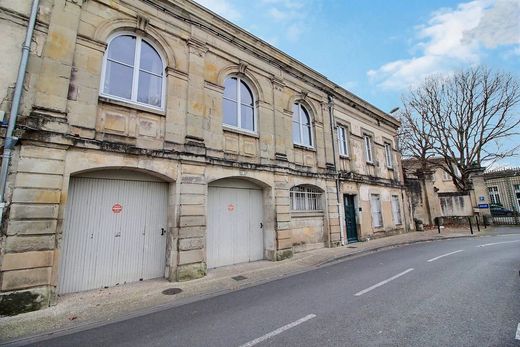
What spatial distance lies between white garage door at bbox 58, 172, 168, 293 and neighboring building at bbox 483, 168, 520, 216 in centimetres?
3401

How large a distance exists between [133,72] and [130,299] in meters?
5.73

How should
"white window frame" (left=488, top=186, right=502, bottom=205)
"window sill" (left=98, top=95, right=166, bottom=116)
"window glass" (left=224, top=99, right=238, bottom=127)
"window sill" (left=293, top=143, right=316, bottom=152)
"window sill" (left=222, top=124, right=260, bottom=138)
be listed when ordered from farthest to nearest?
"white window frame" (left=488, top=186, right=502, bottom=205)
"window sill" (left=293, top=143, right=316, bottom=152)
"window glass" (left=224, top=99, right=238, bottom=127)
"window sill" (left=222, top=124, right=260, bottom=138)
"window sill" (left=98, top=95, right=166, bottom=116)

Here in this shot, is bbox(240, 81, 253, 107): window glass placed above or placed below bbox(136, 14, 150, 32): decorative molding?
below

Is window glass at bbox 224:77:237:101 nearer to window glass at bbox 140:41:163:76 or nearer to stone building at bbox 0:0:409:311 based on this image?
stone building at bbox 0:0:409:311

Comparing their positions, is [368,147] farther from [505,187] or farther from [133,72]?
[505,187]

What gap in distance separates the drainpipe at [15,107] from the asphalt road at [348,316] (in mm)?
3022

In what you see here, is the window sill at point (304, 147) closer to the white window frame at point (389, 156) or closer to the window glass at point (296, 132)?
the window glass at point (296, 132)

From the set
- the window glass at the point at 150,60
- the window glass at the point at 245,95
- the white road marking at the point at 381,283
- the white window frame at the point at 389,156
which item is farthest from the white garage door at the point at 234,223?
the white window frame at the point at 389,156

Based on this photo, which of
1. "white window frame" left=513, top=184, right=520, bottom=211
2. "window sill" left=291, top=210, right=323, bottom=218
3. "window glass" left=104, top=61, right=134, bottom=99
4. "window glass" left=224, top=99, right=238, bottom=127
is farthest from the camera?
"white window frame" left=513, top=184, right=520, bottom=211

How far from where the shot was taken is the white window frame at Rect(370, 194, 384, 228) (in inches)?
557

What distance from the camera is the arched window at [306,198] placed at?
1046cm

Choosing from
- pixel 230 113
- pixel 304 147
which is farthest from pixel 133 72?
pixel 304 147

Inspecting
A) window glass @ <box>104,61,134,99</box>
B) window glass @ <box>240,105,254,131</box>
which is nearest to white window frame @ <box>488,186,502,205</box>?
window glass @ <box>240,105,254,131</box>

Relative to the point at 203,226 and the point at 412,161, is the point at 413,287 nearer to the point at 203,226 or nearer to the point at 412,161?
the point at 203,226
